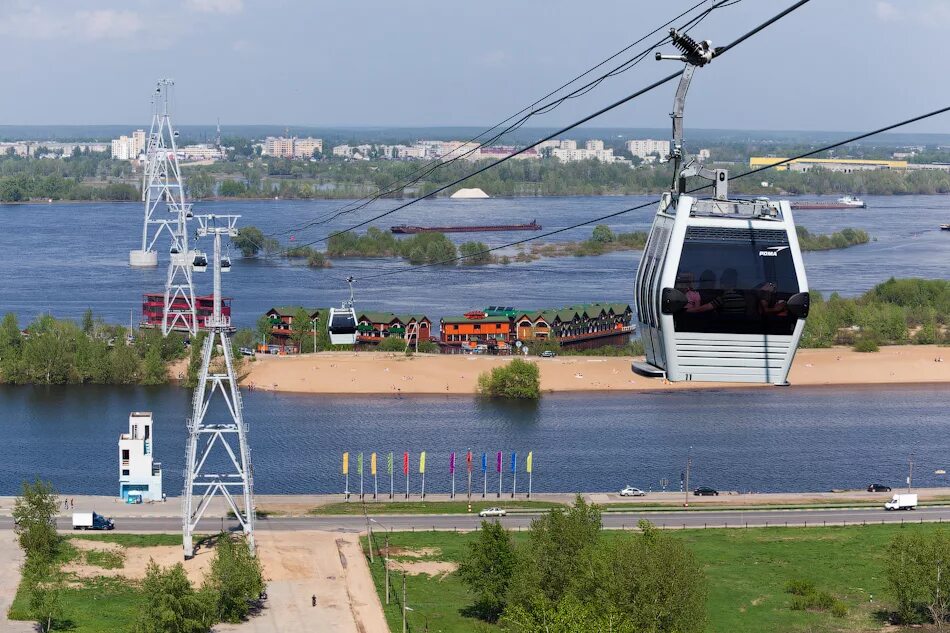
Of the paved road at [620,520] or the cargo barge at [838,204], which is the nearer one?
the paved road at [620,520]

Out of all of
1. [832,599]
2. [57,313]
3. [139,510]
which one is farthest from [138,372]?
[832,599]

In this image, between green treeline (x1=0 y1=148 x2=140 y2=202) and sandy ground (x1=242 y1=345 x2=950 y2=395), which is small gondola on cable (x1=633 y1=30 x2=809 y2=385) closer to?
sandy ground (x1=242 y1=345 x2=950 y2=395)

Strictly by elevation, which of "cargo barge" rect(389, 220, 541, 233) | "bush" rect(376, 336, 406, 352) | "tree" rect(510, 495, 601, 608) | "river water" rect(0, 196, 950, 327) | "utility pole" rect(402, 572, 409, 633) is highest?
"cargo barge" rect(389, 220, 541, 233)

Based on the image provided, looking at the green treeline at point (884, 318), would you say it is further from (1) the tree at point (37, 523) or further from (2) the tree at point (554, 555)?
(1) the tree at point (37, 523)

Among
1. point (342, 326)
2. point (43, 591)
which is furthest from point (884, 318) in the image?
point (43, 591)

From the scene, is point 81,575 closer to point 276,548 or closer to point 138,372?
point 276,548

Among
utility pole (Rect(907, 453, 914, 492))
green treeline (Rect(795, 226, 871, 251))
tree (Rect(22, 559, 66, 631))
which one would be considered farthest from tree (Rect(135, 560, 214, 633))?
green treeline (Rect(795, 226, 871, 251))

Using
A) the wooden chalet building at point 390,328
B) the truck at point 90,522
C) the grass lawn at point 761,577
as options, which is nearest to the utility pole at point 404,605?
the grass lawn at point 761,577
